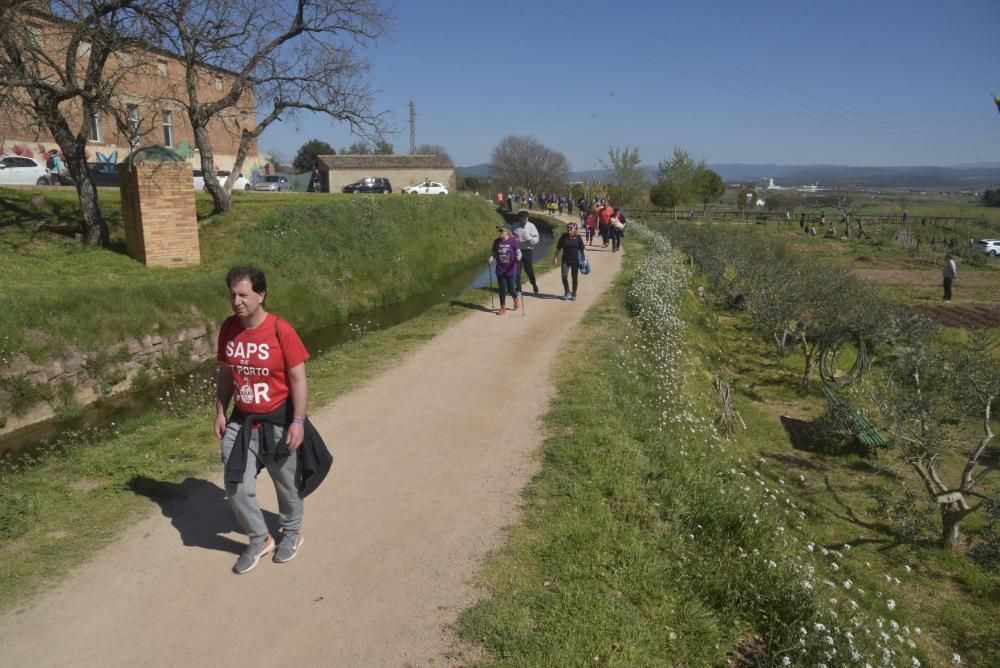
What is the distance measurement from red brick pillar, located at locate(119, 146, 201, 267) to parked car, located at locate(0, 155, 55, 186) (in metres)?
12.9

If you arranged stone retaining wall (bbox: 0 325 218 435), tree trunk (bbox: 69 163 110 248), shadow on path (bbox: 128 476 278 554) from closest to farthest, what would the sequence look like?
shadow on path (bbox: 128 476 278 554) → stone retaining wall (bbox: 0 325 218 435) → tree trunk (bbox: 69 163 110 248)

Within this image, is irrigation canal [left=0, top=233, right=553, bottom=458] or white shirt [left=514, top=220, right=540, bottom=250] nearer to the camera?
irrigation canal [left=0, top=233, right=553, bottom=458]

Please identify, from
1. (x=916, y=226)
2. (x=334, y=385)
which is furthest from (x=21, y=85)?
(x=916, y=226)

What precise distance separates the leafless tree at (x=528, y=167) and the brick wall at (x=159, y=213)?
64.5m

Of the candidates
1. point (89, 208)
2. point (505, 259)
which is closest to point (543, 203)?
point (89, 208)

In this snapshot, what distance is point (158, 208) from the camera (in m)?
15.2

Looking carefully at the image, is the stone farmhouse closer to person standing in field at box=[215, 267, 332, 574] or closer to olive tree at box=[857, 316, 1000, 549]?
person standing in field at box=[215, 267, 332, 574]

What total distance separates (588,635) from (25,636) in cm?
313

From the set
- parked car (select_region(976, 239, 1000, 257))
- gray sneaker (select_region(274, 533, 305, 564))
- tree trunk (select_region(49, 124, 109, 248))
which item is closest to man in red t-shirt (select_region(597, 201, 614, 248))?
tree trunk (select_region(49, 124, 109, 248))

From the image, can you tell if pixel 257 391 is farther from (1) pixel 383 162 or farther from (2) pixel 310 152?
(2) pixel 310 152

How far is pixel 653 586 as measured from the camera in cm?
441

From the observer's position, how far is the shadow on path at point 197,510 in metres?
4.78

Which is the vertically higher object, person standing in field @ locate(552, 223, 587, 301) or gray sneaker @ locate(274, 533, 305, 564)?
person standing in field @ locate(552, 223, 587, 301)

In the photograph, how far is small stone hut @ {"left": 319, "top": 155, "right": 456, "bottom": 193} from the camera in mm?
51156
